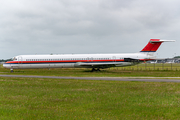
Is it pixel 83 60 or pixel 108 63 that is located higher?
pixel 83 60

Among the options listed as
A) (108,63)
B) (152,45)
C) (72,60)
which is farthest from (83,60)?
(152,45)

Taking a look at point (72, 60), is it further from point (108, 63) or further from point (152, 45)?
point (152, 45)

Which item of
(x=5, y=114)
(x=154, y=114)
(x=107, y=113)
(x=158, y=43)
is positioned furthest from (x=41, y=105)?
(x=158, y=43)

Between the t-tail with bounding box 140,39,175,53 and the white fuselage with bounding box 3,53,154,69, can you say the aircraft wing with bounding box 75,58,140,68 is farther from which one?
the t-tail with bounding box 140,39,175,53

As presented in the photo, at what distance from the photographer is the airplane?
35.1 meters

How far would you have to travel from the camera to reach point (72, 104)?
900 centimetres

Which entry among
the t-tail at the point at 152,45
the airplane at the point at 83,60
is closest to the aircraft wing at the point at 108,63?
the airplane at the point at 83,60

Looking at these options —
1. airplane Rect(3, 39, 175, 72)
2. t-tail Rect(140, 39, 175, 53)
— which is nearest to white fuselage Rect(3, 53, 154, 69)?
airplane Rect(3, 39, 175, 72)

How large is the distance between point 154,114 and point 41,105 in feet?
16.7

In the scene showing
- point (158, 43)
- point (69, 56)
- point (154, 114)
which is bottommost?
point (154, 114)

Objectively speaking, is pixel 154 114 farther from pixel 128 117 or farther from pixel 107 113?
pixel 107 113

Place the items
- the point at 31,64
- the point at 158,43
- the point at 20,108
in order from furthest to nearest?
1. the point at 158,43
2. the point at 31,64
3. the point at 20,108

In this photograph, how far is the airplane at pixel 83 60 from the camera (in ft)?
115

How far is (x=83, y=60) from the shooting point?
3703 cm
